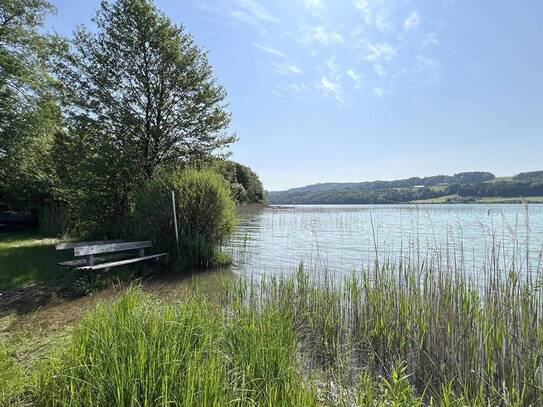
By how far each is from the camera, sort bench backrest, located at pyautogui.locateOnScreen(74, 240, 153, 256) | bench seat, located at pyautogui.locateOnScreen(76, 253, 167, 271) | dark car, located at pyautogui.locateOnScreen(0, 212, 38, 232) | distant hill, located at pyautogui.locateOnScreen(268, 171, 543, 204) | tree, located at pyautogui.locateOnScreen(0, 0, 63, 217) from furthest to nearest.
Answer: distant hill, located at pyautogui.locateOnScreen(268, 171, 543, 204) < dark car, located at pyautogui.locateOnScreen(0, 212, 38, 232) < tree, located at pyautogui.locateOnScreen(0, 0, 63, 217) < bench backrest, located at pyautogui.locateOnScreen(74, 240, 153, 256) < bench seat, located at pyautogui.locateOnScreen(76, 253, 167, 271)

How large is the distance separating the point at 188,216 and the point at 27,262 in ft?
15.4

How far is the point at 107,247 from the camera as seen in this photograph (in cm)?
884

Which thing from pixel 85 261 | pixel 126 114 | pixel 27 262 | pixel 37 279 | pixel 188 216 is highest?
pixel 126 114

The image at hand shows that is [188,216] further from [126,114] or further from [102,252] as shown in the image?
[126,114]

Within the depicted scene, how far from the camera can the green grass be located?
328 inches

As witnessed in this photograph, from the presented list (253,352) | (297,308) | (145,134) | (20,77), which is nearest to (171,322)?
(253,352)

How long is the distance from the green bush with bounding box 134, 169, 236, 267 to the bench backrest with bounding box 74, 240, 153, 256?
722 millimetres

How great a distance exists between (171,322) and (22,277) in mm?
7115

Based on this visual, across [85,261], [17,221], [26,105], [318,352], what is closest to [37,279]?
[85,261]

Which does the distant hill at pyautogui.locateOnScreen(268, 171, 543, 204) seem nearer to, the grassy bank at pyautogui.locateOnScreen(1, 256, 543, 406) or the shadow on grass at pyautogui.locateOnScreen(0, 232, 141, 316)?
the grassy bank at pyautogui.locateOnScreen(1, 256, 543, 406)

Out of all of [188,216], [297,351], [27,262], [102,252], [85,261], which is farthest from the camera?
[188,216]

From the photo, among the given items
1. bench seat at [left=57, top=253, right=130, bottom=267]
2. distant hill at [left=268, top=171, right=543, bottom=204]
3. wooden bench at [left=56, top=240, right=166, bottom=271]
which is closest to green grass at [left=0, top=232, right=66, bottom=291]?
bench seat at [left=57, top=253, right=130, bottom=267]

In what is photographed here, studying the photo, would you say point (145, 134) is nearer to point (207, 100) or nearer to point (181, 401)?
point (207, 100)

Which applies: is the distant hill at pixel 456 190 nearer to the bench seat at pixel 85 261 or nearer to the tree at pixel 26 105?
the bench seat at pixel 85 261
